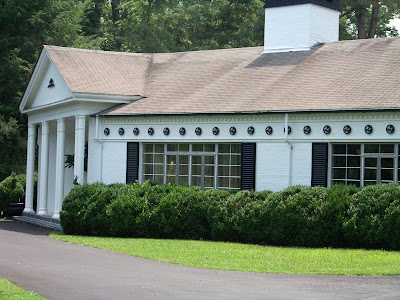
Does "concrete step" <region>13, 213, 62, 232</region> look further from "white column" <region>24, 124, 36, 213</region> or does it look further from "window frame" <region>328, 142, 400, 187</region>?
"window frame" <region>328, 142, 400, 187</region>

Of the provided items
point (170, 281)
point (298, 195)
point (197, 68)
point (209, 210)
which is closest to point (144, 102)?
point (197, 68)

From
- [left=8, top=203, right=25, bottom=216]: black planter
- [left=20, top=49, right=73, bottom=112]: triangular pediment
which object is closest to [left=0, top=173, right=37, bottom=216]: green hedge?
[left=8, top=203, right=25, bottom=216]: black planter

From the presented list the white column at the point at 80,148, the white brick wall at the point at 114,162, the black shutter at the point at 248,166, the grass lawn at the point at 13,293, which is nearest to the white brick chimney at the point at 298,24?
the black shutter at the point at 248,166

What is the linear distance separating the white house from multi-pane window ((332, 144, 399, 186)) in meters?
0.03

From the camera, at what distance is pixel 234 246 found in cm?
1812

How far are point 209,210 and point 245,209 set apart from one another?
114 cm

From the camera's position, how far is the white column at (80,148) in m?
24.3

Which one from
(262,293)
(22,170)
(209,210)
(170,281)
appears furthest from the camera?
(22,170)

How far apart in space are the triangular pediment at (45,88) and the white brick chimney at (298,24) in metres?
7.20

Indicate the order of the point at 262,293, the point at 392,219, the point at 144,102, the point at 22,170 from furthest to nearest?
1. the point at 22,170
2. the point at 144,102
3. the point at 392,219
4. the point at 262,293

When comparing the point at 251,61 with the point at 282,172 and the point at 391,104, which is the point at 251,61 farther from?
the point at 391,104

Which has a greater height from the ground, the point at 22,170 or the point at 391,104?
the point at 391,104

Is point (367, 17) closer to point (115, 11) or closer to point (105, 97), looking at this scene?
point (115, 11)

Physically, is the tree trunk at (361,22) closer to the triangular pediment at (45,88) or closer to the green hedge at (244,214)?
the triangular pediment at (45,88)
